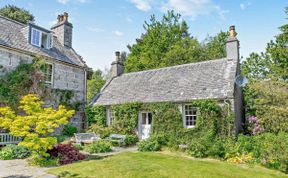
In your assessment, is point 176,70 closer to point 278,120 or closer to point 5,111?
point 278,120

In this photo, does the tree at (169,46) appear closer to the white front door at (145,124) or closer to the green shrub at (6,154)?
the white front door at (145,124)

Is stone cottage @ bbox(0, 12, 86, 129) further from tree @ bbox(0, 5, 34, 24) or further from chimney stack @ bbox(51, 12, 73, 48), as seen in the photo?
tree @ bbox(0, 5, 34, 24)

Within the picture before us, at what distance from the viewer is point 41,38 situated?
766 inches

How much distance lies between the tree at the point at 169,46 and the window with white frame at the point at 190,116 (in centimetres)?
2090

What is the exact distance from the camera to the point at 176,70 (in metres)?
19.7

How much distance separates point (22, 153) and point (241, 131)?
13.7 m

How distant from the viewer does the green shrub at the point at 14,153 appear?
11484 millimetres

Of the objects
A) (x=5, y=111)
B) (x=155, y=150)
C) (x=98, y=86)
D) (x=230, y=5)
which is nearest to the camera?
(x=5, y=111)

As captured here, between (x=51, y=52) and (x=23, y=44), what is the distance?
2374 millimetres

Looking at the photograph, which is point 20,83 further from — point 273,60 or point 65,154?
point 273,60

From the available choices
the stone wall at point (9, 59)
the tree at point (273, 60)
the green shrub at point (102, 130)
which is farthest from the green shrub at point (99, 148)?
the tree at point (273, 60)

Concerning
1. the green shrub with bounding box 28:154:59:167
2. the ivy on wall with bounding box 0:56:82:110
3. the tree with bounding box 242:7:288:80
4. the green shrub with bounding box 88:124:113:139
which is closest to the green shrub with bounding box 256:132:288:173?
the green shrub with bounding box 28:154:59:167

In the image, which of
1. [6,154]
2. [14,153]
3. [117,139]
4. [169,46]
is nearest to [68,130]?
[117,139]

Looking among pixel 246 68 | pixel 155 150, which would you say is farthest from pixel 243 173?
pixel 246 68
